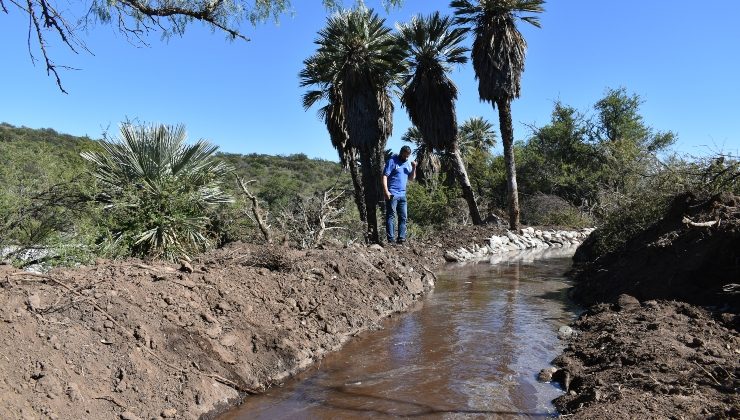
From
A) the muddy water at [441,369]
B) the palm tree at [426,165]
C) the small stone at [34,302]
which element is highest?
the palm tree at [426,165]

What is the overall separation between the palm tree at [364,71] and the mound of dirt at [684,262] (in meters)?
9.29

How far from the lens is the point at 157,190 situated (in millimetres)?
8711

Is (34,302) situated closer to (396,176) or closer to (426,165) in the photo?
(396,176)

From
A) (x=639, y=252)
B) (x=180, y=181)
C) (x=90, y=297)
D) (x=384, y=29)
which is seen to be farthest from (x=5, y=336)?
(x=384, y=29)

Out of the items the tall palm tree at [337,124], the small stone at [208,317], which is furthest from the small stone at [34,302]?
the tall palm tree at [337,124]

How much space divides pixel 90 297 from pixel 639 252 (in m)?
7.84

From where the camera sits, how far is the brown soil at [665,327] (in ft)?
12.5

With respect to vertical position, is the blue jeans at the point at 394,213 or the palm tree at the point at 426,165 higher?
the palm tree at the point at 426,165

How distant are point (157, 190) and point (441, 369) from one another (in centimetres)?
569

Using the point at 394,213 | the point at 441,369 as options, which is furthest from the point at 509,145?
the point at 441,369

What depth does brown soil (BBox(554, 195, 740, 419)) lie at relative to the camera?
3805mm

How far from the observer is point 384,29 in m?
18.0

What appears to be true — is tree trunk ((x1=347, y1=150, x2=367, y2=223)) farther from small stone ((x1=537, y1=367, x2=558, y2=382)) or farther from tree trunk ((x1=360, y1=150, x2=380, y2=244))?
small stone ((x1=537, y1=367, x2=558, y2=382))

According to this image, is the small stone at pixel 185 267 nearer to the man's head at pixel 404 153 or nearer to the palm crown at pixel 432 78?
the man's head at pixel 404 153
